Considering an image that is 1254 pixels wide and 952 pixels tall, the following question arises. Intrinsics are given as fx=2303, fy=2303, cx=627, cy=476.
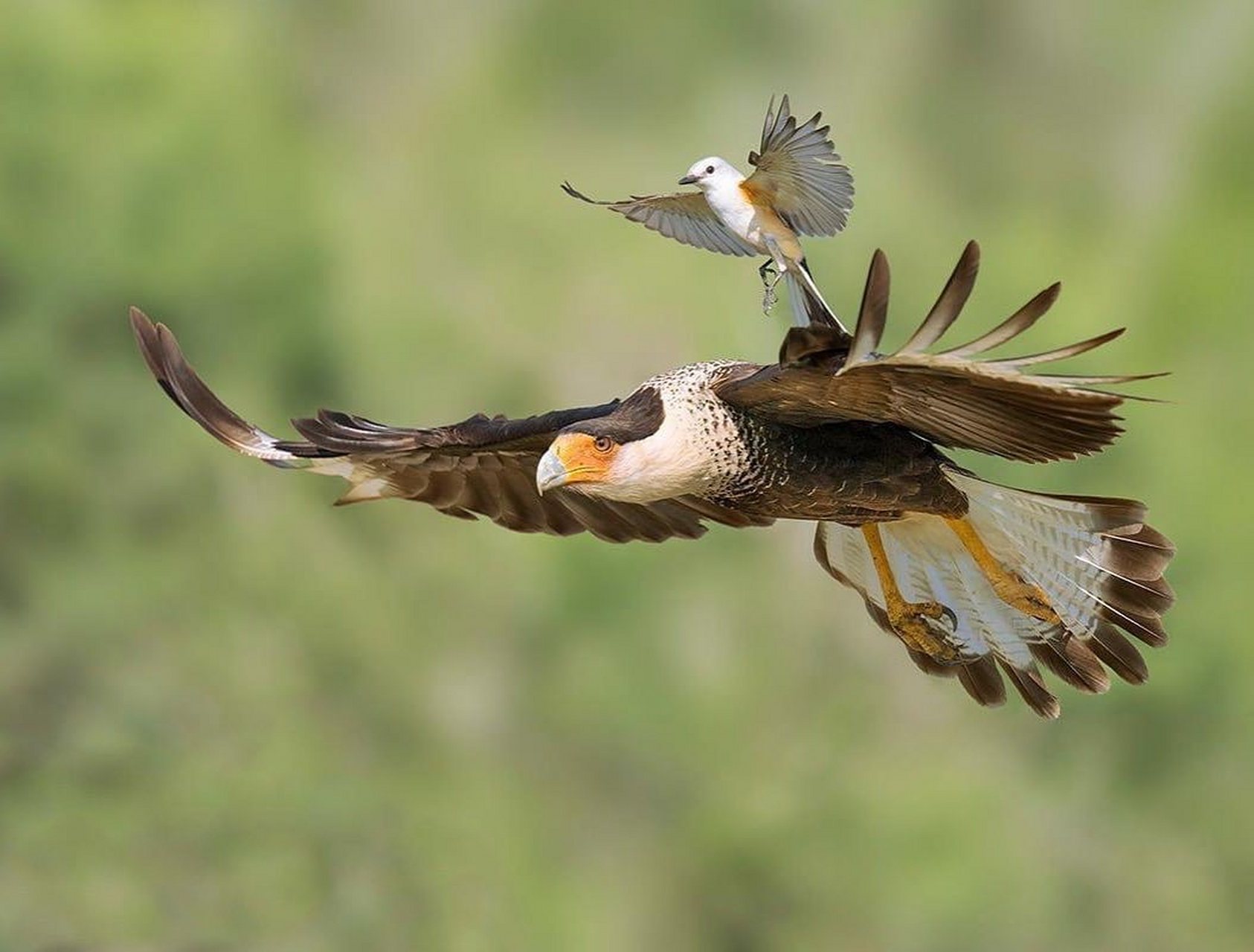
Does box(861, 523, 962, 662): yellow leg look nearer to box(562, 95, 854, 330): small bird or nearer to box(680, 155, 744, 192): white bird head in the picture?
box(562, 95, 854, 330): small bird

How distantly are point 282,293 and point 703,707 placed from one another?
6.12m

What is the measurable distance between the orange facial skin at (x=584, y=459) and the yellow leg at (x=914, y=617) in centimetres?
114

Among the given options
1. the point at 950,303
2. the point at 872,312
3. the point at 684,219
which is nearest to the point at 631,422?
the point at 684,219

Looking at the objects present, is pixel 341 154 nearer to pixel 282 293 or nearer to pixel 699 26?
pixel 699 26

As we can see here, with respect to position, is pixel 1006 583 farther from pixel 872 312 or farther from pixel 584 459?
pixel 872 312

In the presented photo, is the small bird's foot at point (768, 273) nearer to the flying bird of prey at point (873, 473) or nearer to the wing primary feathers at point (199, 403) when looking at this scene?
the flying bird of prey at point (873, 473)

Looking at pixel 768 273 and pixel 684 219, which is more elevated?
pixel 684 219

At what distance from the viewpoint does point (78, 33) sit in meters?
21.7

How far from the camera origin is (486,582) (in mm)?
24328

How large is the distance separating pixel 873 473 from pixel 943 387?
0.55m

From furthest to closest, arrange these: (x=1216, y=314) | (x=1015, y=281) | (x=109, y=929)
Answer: (x=1216, y=314), (x=1015, y=281), (x=109, y=929)

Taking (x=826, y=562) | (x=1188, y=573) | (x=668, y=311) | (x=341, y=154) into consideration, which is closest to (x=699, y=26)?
(x=341, y=154)

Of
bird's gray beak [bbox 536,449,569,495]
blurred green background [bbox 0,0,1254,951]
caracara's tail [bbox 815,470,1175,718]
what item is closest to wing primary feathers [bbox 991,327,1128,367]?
bird's gray beak [bbox 536,449,569,495]

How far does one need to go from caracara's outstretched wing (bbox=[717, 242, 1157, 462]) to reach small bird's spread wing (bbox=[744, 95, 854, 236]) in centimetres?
22
